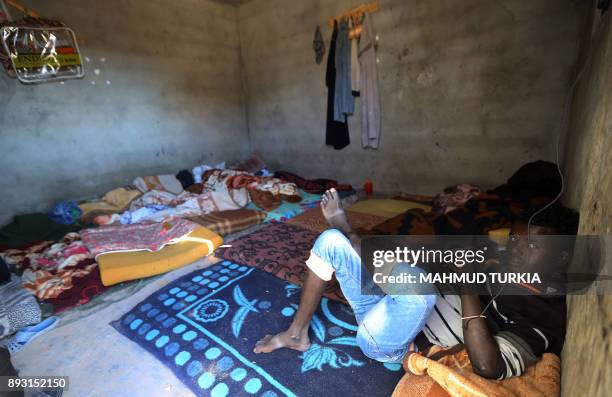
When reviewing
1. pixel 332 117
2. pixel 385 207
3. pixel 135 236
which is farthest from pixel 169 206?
pixel 385 207

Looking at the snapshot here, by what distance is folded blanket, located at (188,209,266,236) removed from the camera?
9.05 ft

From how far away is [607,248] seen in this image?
63cm

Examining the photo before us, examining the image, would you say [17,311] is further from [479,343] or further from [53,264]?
[479,343]

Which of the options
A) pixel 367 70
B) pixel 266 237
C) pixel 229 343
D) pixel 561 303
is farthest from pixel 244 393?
pixel 367 70

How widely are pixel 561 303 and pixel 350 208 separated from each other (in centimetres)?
232

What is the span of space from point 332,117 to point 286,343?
10.1ft

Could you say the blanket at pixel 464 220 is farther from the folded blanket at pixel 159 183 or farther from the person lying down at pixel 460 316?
the folded blanket at pixel 159 183

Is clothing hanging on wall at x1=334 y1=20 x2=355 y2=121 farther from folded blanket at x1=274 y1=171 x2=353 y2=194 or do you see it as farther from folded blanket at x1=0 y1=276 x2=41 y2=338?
folded blanket at x1=0 y1=276 x2=41 y2=338

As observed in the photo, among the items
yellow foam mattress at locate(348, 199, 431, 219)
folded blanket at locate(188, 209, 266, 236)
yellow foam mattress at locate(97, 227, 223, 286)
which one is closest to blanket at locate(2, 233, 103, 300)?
yellow foam mattress at locate(97, 227, 223, 286)

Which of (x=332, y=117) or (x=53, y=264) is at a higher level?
(x=332, y=117)

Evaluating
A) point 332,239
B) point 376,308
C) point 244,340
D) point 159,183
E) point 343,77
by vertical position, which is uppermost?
point 343,77

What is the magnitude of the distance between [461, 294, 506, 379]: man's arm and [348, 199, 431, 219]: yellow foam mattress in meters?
2.04

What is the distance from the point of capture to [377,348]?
114cm

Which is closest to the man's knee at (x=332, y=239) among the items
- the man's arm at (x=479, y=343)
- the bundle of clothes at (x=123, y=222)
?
the man's arm at (x=479, y=343)
